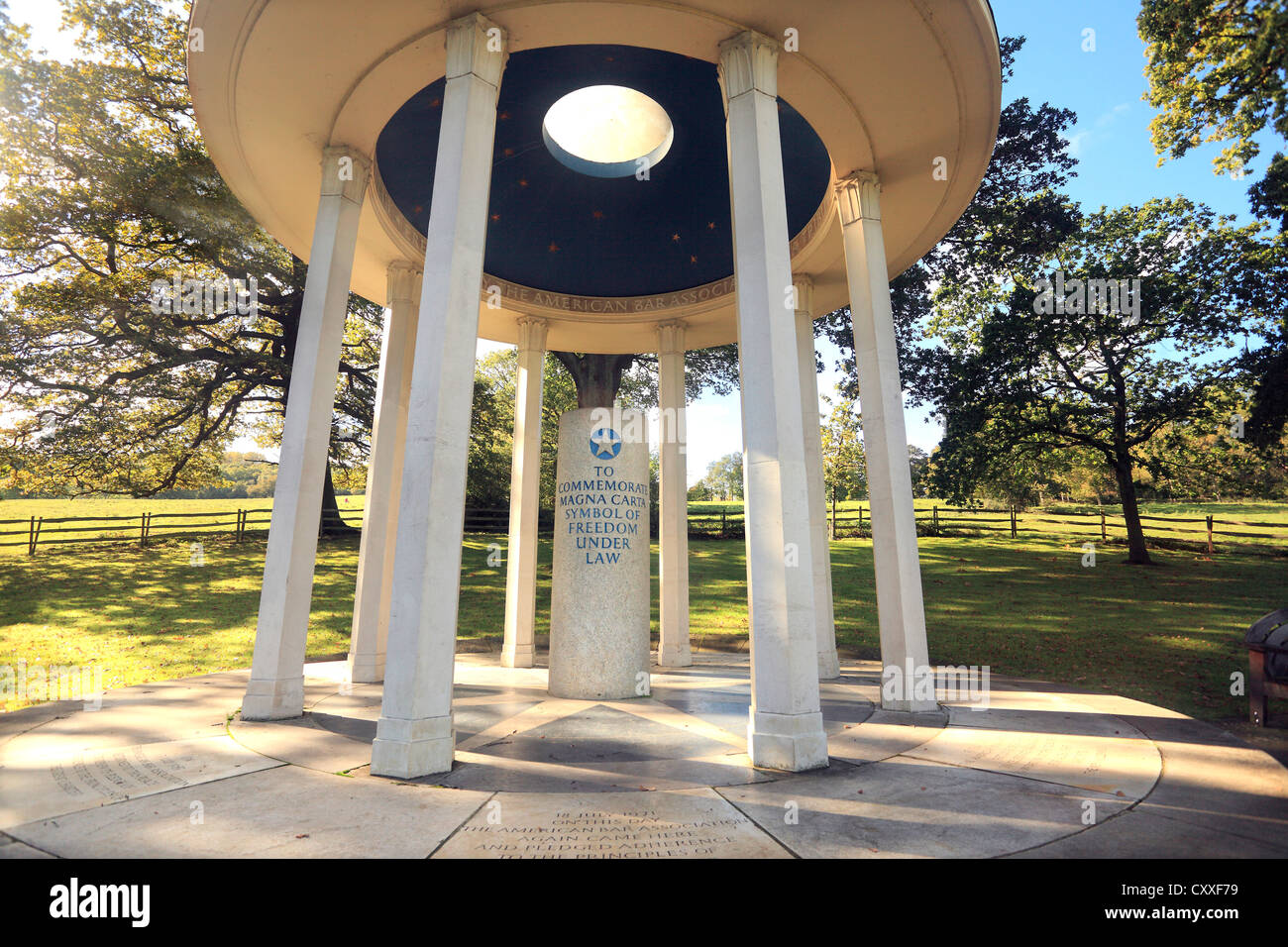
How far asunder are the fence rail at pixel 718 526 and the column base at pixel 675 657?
18.7 m

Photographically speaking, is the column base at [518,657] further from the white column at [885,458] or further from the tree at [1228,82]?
the tree at [1228,82]

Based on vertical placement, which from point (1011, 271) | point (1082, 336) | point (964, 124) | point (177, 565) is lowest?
point (177, 565)

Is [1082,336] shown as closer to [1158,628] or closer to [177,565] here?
[1158,628]

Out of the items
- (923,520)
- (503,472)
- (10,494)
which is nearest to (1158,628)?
(923,520)

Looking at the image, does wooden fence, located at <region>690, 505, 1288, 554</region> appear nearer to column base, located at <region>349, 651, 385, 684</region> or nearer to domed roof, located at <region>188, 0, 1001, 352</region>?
domed roof, located at <region>188, 0, 1001, 352</region>

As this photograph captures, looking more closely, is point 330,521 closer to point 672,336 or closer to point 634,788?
point 672,336

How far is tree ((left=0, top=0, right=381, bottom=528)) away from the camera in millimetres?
22516

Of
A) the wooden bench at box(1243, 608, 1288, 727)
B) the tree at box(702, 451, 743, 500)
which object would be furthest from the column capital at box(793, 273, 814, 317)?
the tree at box(702, 451, 743, 500)

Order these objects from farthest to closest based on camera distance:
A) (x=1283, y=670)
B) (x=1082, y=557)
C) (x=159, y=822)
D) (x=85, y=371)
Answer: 1. (x=1082, y=557)
2. (x=85, y=371)
3. (x=1283, y=670)
4. (x=159, y=822)

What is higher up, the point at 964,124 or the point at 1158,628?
the point at 964,124

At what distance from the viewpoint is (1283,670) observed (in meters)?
8.88

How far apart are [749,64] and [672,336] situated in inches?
357

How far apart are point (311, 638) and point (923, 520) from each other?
142ft

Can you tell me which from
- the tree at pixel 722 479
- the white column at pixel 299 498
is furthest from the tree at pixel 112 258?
the tree at pixel 722 479
